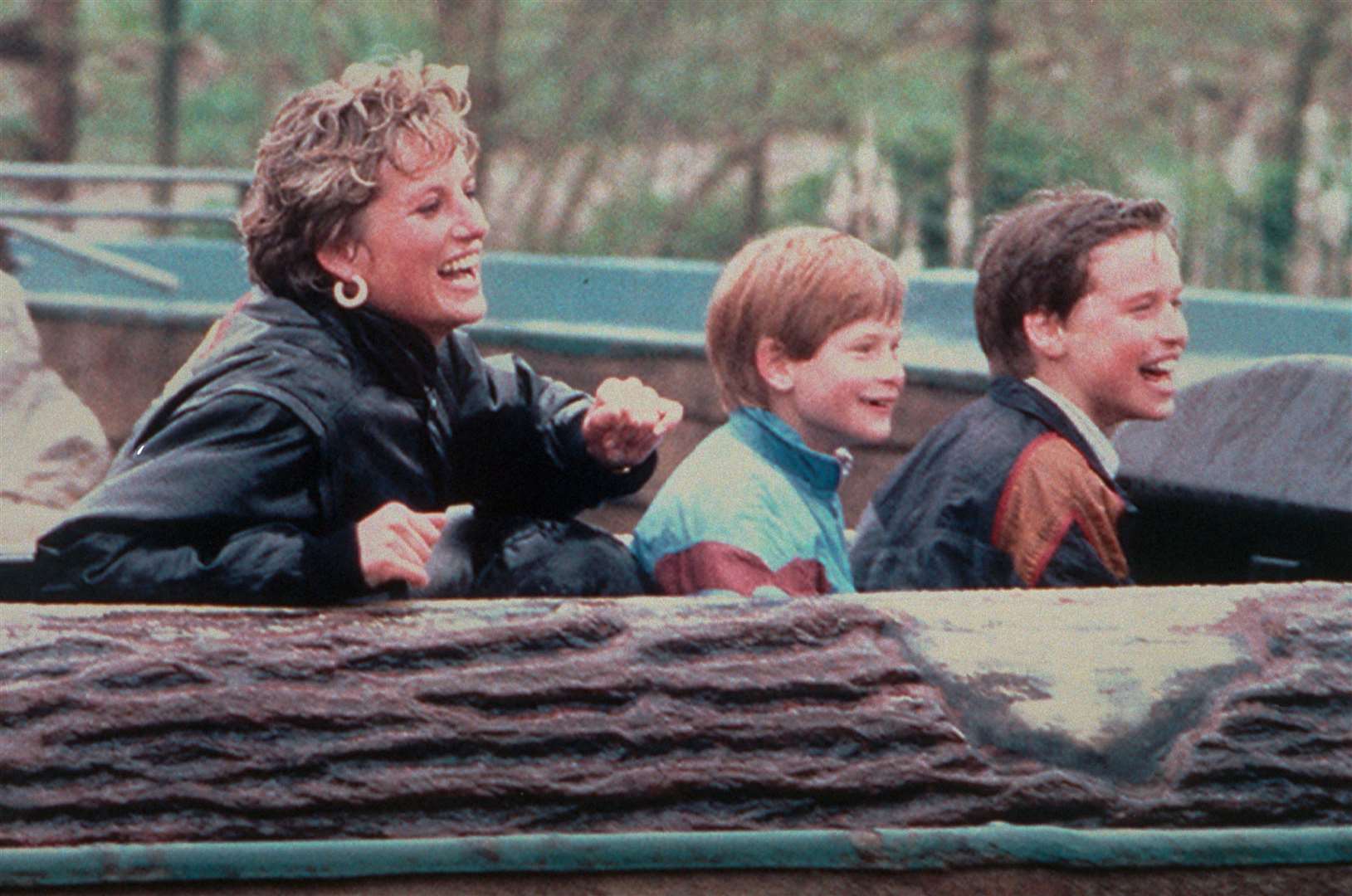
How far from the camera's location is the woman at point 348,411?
213cm

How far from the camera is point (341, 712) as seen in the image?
1817 millimetres

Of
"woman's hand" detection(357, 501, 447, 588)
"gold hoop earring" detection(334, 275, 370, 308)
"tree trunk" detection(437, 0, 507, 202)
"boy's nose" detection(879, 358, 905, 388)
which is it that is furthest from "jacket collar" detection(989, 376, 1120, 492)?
"tree trunk" detection(437, 0, 507, 202)

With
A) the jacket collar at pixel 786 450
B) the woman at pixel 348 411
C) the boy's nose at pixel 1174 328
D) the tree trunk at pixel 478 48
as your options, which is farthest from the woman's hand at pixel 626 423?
the tree trunk at pixel 478 48

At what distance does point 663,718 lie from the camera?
1.87m

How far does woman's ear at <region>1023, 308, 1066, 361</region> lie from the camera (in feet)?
9.53

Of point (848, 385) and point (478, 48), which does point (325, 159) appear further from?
point (478, 48)

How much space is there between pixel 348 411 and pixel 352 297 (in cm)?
18

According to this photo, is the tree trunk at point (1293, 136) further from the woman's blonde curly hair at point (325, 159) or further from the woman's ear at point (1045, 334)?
the woman's blonde curly hair at point (325, 159)

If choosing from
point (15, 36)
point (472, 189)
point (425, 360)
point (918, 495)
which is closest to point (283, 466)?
point (425, 360)

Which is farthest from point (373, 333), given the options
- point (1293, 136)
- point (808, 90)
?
point (1293, 136)

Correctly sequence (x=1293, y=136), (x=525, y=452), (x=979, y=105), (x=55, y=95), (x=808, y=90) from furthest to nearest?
(x=808, y=90)
(x=1293, y=136)
(x=55, y=95)
(x=979, y=105)
(x=525, y=452)

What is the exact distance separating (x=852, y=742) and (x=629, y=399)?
833 mm

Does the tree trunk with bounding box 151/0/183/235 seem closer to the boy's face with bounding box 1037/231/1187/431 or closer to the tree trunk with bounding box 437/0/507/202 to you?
the tree trunk with bounding box 437/0/507/202

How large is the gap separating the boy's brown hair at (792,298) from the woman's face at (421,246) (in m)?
0.44
